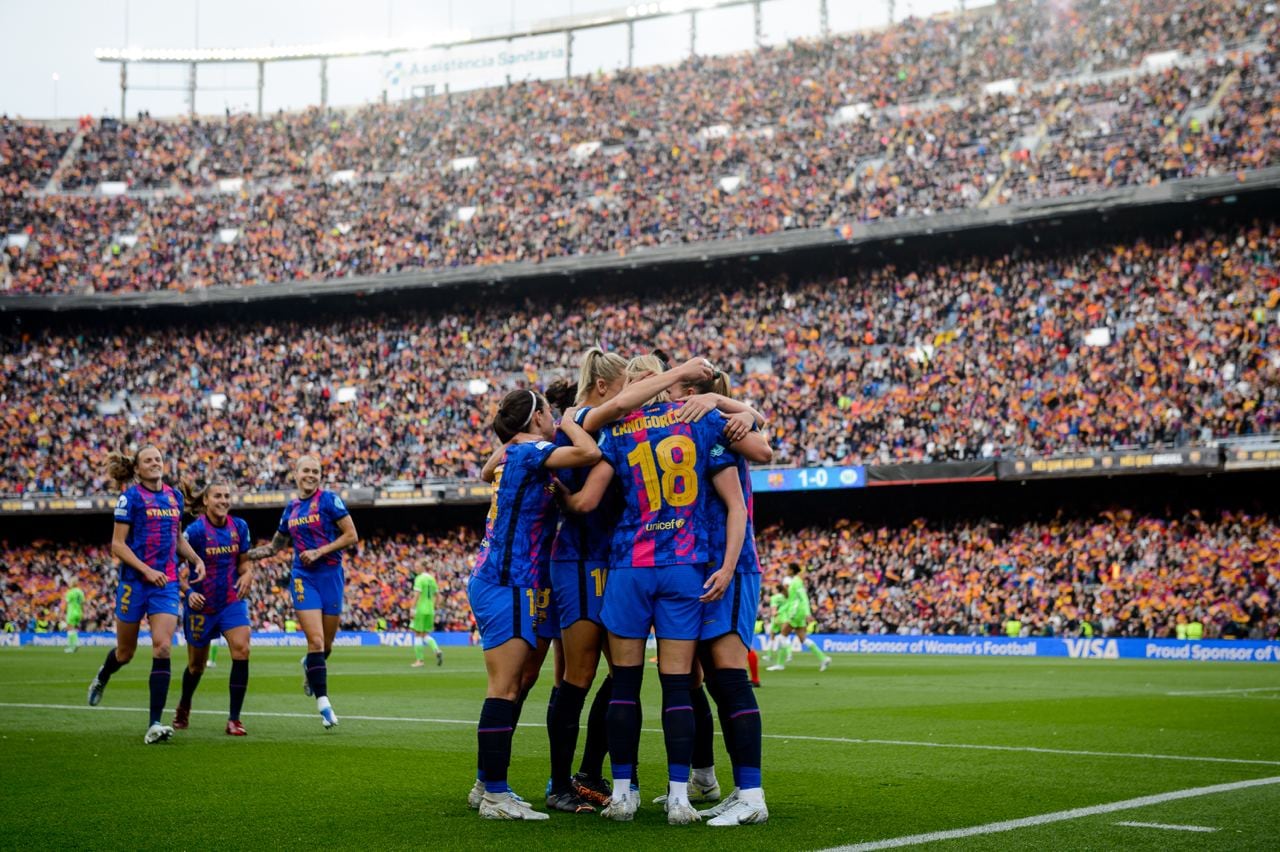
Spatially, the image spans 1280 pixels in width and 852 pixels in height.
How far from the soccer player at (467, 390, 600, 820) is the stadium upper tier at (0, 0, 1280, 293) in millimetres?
33679

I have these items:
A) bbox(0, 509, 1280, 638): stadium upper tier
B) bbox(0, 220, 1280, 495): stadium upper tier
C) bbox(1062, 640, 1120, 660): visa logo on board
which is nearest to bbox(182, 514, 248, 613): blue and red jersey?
bbox(0, 220, 1280, 495): stadium upper tier

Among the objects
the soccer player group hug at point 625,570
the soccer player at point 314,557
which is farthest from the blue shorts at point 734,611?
the soccer player at point 314,557

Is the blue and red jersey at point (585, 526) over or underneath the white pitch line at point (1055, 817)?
over

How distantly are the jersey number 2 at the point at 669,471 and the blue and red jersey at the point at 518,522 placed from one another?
57 centimetres

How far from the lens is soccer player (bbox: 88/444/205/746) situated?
38.9 feet

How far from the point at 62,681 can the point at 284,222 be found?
36.3 m

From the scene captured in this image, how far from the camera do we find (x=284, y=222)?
55.1 meters

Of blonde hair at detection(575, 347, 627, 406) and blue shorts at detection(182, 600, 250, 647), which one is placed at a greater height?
blonde hair at detection(575, 347, 627, 406)

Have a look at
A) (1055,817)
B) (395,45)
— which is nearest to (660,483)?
(1055,817)

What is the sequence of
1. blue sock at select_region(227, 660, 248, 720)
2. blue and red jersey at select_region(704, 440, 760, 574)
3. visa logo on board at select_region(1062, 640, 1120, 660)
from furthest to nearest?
visa logo on board at select_region(1062, 640, 1120, 660) < blue sock at select_region(227, 660, 248, 720) < blue and red jersey at select_region(704, 440, 760, 574)

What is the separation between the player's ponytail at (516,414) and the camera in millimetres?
7895

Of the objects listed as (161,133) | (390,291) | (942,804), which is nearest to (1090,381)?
(390,291)

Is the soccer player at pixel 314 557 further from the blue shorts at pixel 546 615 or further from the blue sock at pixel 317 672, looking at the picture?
the blue shorts at pixel 546 615

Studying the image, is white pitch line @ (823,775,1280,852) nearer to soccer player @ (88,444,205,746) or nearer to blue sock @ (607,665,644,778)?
blue sock @ (607,665,644,778)
